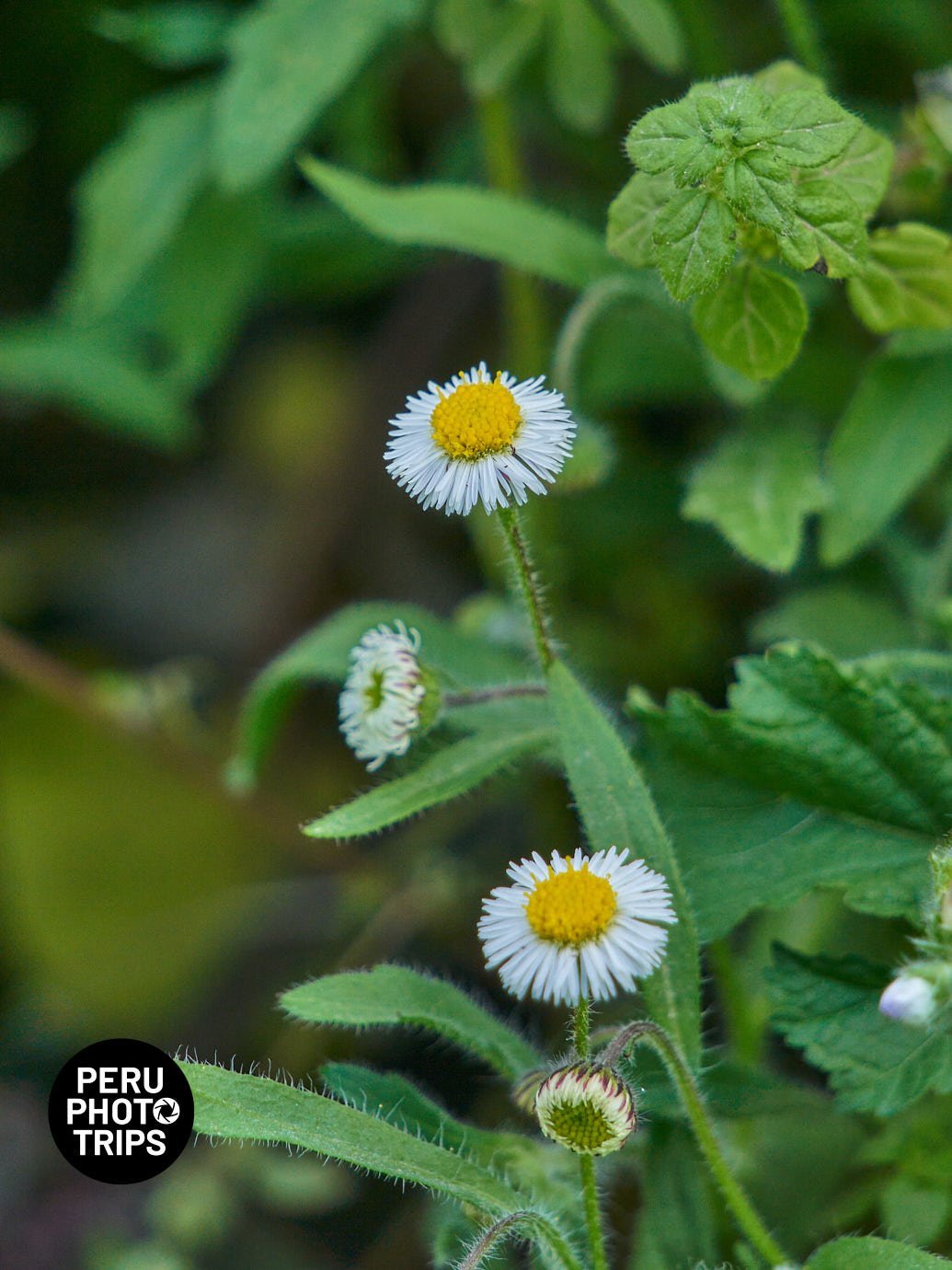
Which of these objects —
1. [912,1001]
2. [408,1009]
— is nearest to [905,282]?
[912,1001]

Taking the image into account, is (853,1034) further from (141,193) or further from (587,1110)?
(141,193)

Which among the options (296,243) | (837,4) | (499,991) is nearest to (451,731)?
(499,991)

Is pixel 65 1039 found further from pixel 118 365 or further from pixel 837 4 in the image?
pixel 837 4

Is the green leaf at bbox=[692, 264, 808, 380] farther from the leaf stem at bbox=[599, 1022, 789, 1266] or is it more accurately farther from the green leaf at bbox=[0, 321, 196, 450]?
the green leaf at bbox=[0, 321, 196, 450]

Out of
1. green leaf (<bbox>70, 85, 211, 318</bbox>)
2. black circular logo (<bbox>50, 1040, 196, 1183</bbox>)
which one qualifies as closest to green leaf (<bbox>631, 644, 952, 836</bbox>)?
black circular logo (<bbox>50, 1040, 196, 1183</bbox>)

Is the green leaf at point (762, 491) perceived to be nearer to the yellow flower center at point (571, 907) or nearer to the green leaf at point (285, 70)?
the yellow flower center at point (571, 907)

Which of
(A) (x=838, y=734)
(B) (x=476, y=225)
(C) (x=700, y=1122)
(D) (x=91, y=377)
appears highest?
(D) (x=91, y=377)

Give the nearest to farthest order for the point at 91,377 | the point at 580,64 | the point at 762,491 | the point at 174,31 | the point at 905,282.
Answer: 1. the point at 905,282
2. the point at 762,491
3. the point at 580,64
4. the point at 174,31
5. the point at 91,377

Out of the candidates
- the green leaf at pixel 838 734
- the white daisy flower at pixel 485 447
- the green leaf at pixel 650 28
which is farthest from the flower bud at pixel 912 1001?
the green leaf at pixel 650 28
